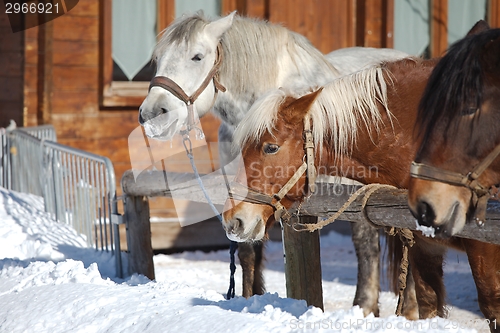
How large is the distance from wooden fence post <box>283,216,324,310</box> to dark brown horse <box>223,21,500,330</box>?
440 millimetres

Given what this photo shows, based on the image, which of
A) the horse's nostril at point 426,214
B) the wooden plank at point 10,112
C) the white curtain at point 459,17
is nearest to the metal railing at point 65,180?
the wooden plank at point 10,112

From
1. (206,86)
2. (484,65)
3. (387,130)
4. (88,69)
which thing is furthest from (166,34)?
(88,69)

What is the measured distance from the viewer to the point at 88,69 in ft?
23.3

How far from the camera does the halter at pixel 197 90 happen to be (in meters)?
4.05

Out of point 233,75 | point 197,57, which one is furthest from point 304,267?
point 197,57

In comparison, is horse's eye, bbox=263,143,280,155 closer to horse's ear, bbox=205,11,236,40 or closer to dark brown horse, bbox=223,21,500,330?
dark brown horse, bbox=223,21,500,330

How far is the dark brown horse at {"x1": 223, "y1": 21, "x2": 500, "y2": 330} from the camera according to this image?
9.91 feet

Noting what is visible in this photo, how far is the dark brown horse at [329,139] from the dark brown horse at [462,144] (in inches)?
26.6

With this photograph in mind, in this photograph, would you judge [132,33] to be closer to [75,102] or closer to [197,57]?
[75,102]

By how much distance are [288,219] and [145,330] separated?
2.88ft

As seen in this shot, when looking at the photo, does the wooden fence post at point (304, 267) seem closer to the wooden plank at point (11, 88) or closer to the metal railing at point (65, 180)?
the metal railing at point (65, 180)

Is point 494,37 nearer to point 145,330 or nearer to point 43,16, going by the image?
point 145,330

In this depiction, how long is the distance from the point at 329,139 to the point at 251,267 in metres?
1.59

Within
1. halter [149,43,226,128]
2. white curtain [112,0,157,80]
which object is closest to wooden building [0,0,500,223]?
white curtain [112,0,157,80]
